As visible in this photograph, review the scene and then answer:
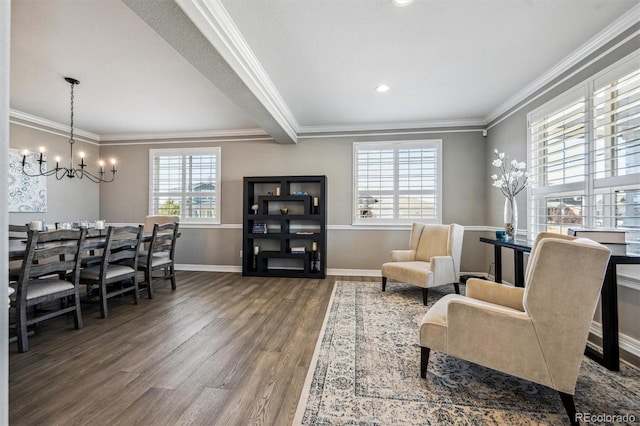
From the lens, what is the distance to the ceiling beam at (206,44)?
176 centimetres

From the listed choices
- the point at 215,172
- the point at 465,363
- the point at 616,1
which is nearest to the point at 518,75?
the point at 616,1

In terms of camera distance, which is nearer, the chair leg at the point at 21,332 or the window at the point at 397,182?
the chair leg at the point at 21,332

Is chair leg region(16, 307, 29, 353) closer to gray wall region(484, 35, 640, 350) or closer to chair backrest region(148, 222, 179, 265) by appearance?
chair backrest region(148, 222, 179, 265)

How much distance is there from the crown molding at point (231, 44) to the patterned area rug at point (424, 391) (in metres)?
2.46

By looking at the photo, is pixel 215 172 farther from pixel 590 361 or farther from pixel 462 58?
pixel 590 361

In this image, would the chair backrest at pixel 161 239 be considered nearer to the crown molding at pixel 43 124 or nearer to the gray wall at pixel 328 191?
the gray wall at pixel 328 191

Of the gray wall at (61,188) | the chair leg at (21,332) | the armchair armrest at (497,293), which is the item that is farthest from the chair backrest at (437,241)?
the gray wall at (61,188)

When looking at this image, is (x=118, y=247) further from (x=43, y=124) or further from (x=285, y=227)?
(x=43, y=124)

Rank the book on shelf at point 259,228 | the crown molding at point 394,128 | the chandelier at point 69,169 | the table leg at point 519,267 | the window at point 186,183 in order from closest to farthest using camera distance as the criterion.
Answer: the table leg at point 519,267 < the chandelier at point 69,169 < the crown molding at point 394,128 < the book on shelf at point 259,228 < the window at point 186,183

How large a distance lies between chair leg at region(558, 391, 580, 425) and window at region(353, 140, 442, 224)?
3.36 m

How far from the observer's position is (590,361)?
207 cm

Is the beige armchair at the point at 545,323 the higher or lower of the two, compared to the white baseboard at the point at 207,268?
higher

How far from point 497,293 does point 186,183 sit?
5.13m

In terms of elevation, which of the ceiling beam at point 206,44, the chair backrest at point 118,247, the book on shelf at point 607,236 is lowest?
the chair backrest at point 118,247
